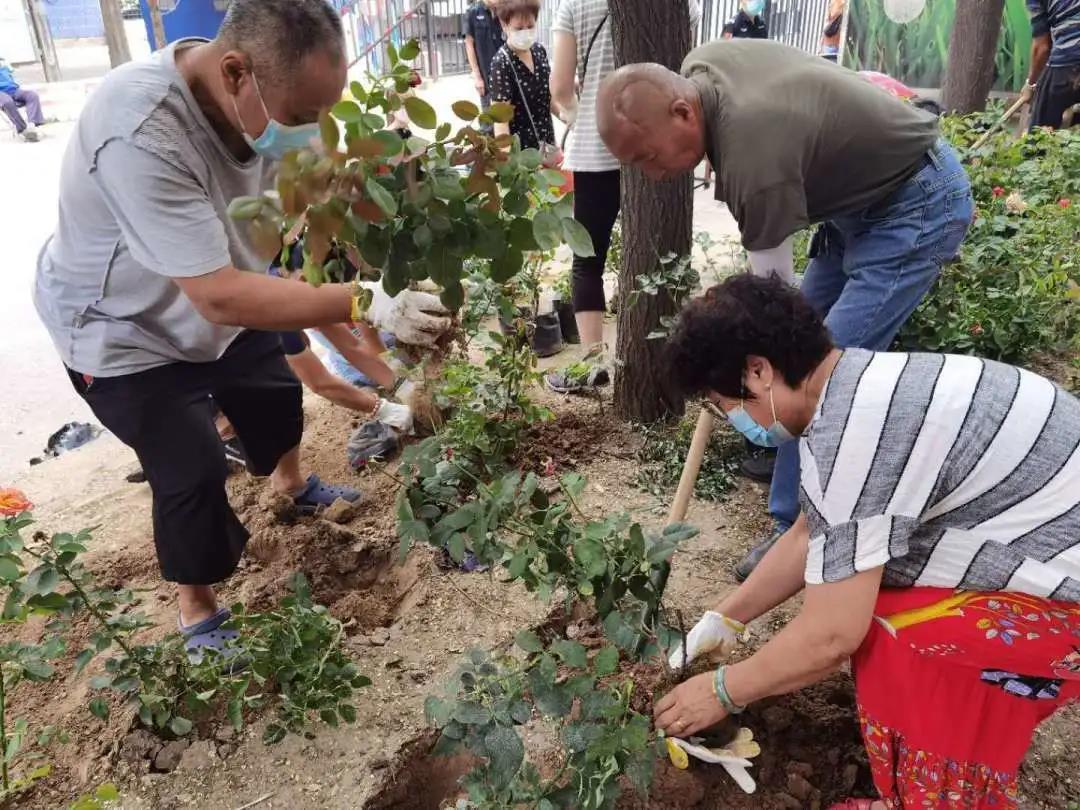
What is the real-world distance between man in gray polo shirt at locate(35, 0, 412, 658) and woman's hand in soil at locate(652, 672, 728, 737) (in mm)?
1175

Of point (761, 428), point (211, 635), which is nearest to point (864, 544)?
point (761, 428)

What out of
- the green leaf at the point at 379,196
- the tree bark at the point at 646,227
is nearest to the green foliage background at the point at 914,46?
the tree bark at the point at 646,227

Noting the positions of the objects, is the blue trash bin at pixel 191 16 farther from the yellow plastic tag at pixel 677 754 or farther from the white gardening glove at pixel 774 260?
the yellow plastic tag at pixel 677 754

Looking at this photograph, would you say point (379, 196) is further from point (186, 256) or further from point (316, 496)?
point (316, 496)

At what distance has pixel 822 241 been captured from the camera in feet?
8.61

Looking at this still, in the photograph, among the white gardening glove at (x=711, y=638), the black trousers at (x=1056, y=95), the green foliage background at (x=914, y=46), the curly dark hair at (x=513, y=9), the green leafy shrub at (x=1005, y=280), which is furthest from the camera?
the green foliage background at (x=914, y=46)

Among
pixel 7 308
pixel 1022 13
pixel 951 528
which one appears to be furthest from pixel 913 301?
pixel 1022 13

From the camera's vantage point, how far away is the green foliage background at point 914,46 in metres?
8.05

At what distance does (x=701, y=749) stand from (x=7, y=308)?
5473mm

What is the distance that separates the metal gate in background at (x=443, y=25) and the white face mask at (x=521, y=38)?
7166 mm

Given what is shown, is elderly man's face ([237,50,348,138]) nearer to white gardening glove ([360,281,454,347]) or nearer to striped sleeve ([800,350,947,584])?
white gardening glove ([360,281,454,347])

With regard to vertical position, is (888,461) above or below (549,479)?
above

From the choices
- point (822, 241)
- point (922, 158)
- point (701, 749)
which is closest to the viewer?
point (701, 749)

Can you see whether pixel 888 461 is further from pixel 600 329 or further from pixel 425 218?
pixel 600 329
